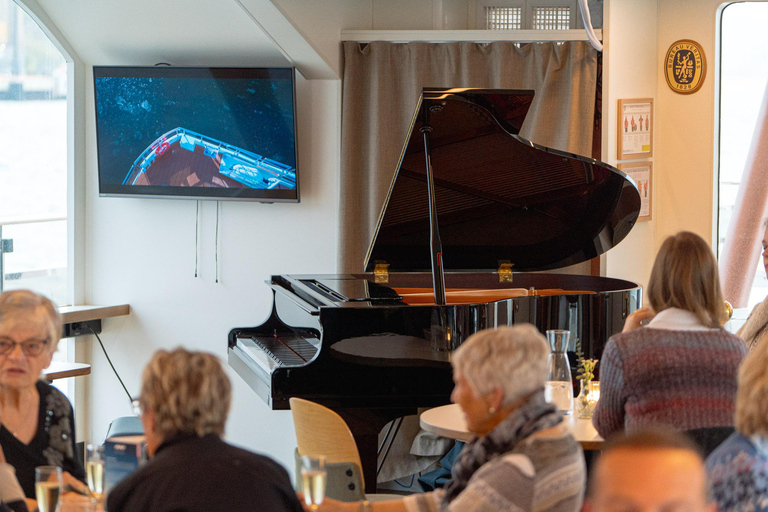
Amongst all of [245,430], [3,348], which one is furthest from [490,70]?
[3,348]

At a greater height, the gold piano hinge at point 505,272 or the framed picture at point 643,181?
the framed picture at point 643,181

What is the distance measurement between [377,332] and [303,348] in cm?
70

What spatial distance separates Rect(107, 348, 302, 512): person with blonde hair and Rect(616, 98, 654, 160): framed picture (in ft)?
13.3

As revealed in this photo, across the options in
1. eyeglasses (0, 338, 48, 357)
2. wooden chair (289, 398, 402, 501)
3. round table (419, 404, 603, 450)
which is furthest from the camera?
wooden chair (289, 398, 402, 501)

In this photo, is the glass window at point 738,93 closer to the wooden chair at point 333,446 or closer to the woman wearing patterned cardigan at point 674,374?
the woman wearing patterned cardigan at point 674,374

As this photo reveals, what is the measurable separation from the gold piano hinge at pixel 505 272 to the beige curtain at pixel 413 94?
0.86 metres

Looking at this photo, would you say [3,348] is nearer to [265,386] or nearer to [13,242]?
[265,386]

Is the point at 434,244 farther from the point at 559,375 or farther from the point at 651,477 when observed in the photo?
the point at 651,477

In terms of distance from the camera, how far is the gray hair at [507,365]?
1755mm

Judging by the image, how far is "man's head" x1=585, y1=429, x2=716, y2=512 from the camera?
1258 millimetres

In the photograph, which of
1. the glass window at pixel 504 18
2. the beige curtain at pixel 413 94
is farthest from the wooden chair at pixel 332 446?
the glass window at pixel 504 18

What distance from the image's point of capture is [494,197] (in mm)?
4430

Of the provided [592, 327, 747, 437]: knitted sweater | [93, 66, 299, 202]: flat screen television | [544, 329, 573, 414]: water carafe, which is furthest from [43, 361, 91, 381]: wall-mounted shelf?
[592, 327, 747, 437]: knitted sweater

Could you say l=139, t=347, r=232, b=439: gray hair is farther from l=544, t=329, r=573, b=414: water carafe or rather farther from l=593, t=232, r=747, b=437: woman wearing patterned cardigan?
l=544, t=329, r=573, b=414: water carafe
